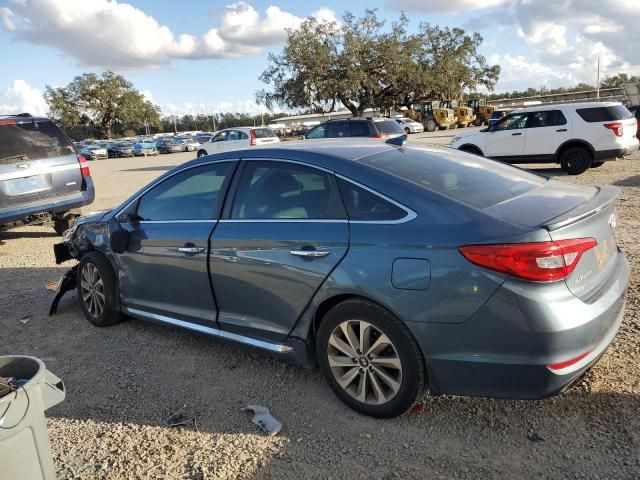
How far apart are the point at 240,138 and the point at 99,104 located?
72582 millimetres

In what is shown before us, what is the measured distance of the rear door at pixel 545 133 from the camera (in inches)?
521

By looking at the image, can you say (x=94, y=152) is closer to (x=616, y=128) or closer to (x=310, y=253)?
(x=616, y=128)

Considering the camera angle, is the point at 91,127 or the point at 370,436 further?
the point at 91,127

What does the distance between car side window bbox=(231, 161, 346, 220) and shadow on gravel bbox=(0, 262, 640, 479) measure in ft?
3.81

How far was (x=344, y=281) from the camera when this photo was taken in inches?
119

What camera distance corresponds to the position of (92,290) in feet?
16.2

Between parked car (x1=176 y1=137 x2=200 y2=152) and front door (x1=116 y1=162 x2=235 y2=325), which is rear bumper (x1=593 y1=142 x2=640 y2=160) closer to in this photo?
front door (x1=116 y1=162 x2=235 y2=325)

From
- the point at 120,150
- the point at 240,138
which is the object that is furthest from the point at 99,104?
the point at 240,138

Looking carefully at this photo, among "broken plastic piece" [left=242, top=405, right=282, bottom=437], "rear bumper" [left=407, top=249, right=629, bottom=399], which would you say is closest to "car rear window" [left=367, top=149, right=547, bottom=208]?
"rear bumper" [left=407, top=249, right=629, bottom=399]

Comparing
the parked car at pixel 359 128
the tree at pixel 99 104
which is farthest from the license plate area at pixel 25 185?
the tree at pixel 99 104

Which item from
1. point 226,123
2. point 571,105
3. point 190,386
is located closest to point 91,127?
point 226,123

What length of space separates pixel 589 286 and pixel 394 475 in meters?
1.37

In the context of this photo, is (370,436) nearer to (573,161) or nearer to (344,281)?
(344,281)

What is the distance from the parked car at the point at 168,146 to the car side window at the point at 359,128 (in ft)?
112
